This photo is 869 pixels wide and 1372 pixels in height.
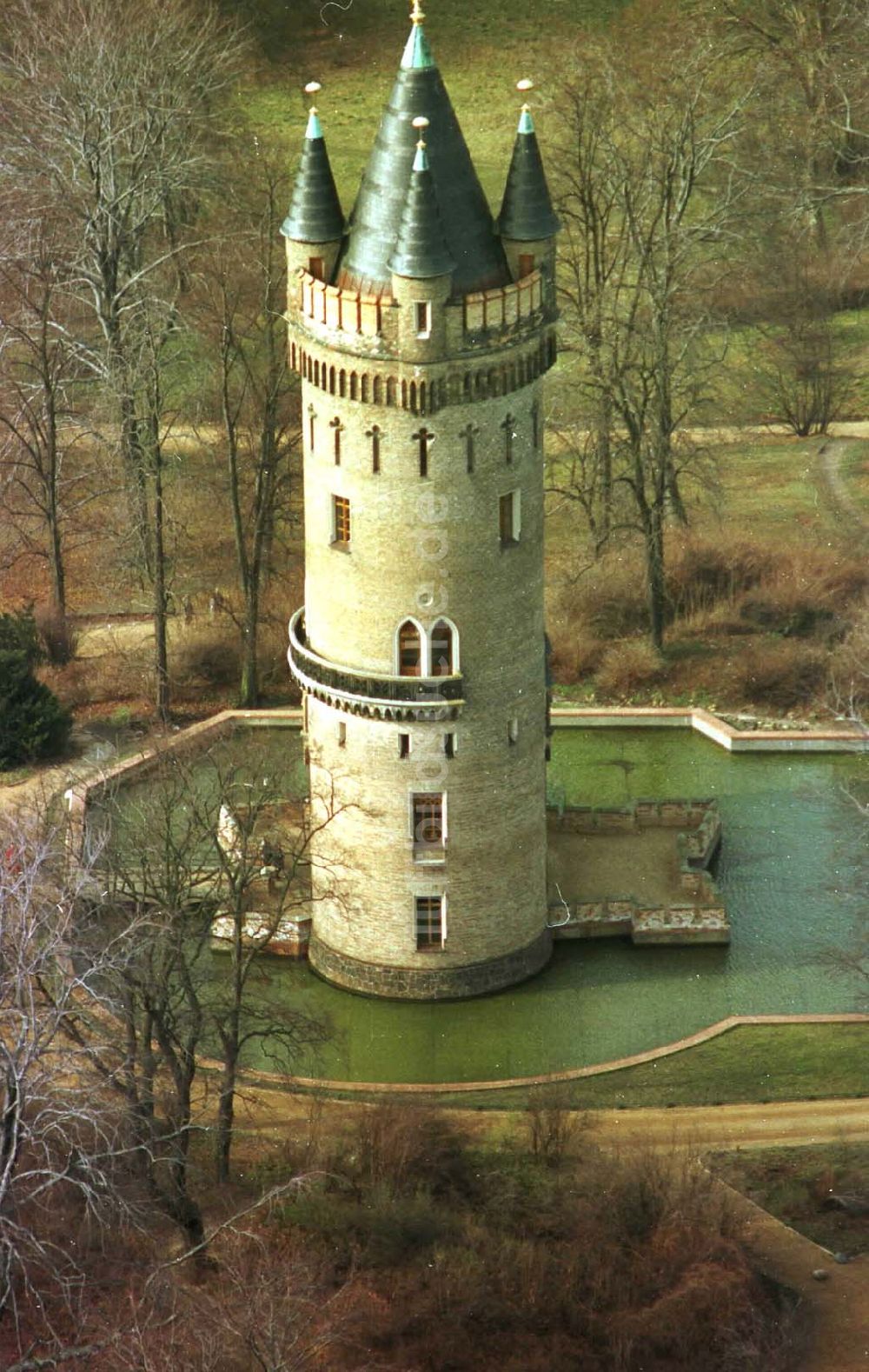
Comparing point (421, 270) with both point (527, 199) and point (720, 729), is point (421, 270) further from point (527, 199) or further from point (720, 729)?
point (720, 729)

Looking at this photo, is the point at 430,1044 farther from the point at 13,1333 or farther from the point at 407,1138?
the point at 13,1333

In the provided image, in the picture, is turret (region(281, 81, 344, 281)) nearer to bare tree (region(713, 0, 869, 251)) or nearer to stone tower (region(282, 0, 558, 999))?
stone tower (region(282, 0, 558, 999))

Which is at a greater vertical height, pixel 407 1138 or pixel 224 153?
pixel 224 153

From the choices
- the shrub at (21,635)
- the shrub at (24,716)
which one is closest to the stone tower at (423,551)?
the shrub at (24,716)

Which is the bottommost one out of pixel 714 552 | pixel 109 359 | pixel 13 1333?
pixel 13 1333

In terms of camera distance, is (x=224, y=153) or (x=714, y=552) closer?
(x=714, y=552)

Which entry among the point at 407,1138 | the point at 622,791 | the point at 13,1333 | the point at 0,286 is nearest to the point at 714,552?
the point at 622,791

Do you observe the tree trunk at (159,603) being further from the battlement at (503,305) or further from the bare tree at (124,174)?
the battlement at (503,305)

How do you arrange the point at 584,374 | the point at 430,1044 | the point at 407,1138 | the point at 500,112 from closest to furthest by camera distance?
the point at 407,1138 → the point at 430,1044 → the point at 584,374 → the point at 500,112
